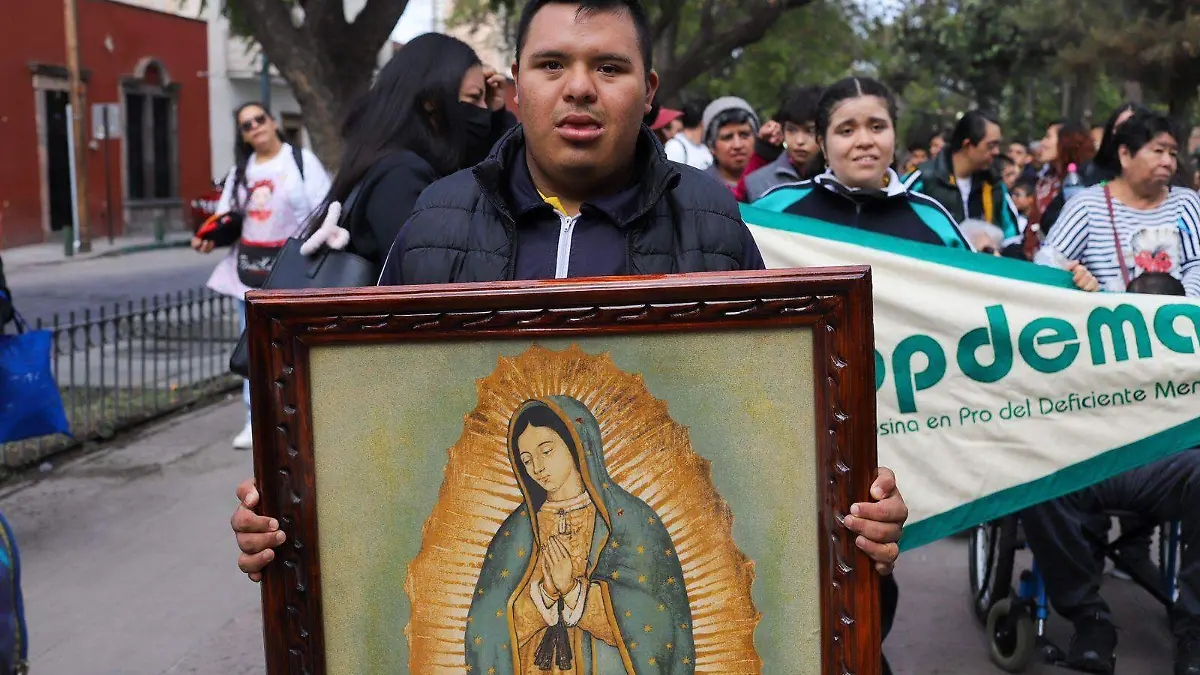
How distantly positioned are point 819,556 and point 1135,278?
3.57m

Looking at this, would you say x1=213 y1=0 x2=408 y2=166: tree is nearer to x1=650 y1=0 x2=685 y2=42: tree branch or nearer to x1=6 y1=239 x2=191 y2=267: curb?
x1=650 y1=0 x2=685 y2=42: tree branch

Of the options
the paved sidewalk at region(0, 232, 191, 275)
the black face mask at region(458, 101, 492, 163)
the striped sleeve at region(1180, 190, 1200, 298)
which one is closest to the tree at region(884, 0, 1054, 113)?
the paved sidewalk at region(0, 232, 191, 275)

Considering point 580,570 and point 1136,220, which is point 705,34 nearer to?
point 1136,220

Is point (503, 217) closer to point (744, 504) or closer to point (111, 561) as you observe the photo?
point (744, 504)

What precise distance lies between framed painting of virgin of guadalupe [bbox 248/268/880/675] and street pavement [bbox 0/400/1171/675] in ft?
11.1

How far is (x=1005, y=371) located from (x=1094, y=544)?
1148mm

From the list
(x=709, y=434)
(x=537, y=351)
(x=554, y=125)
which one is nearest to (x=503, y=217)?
(x=554, y=125)

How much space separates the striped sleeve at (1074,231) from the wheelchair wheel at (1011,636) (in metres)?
1.46

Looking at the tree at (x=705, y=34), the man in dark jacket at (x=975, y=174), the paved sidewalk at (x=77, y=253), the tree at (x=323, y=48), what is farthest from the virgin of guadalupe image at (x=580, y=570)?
the paved sidewalk at (x=77, y=253)

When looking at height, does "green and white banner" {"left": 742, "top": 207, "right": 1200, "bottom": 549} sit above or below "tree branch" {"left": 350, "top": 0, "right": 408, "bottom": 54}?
below

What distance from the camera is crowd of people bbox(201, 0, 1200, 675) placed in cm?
206

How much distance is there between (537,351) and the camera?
5.97 feet

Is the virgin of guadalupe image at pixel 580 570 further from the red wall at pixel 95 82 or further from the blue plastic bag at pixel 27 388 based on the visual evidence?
the red wall at pixel 95 82

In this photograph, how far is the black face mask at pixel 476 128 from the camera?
14.1ft
